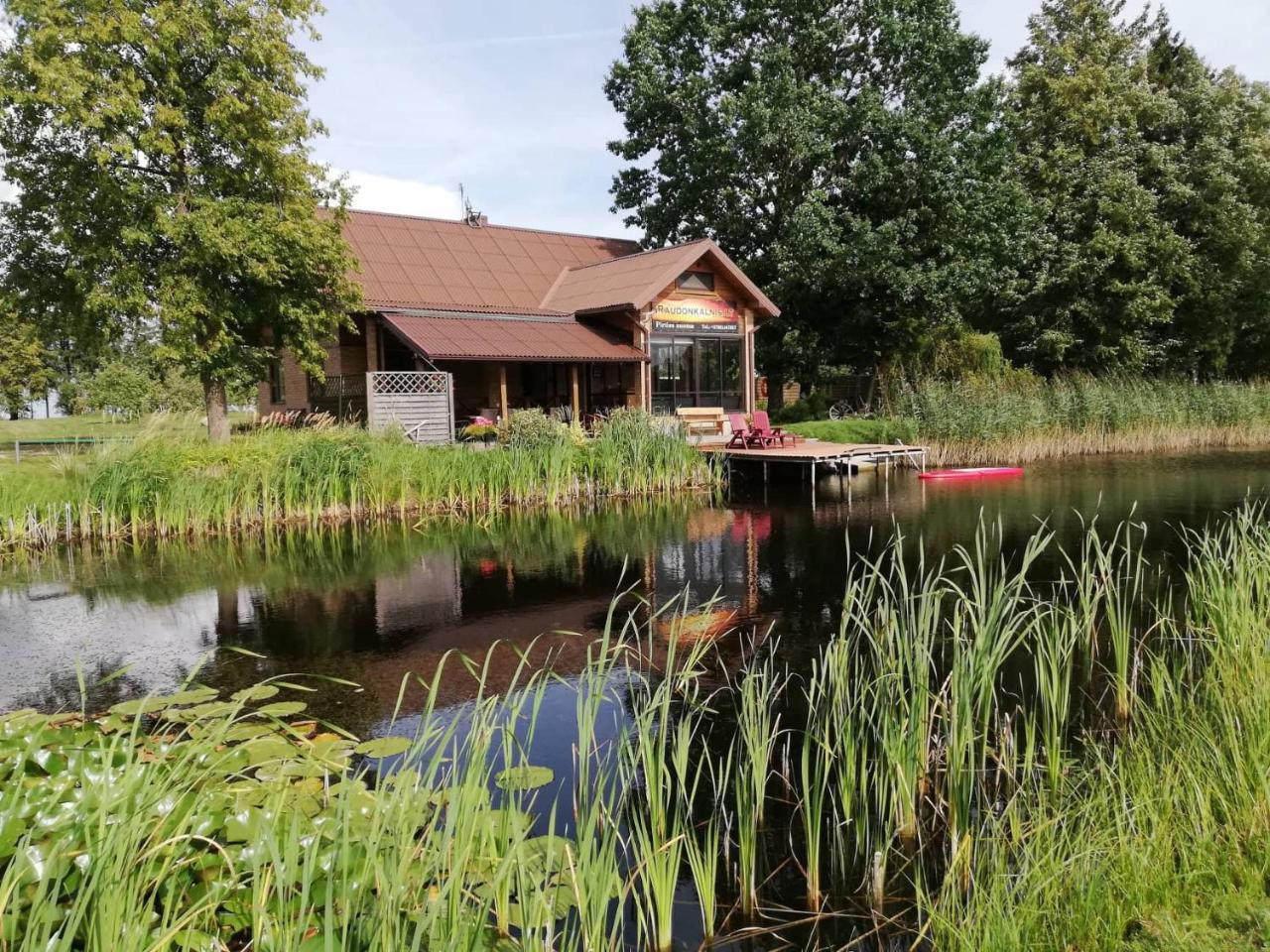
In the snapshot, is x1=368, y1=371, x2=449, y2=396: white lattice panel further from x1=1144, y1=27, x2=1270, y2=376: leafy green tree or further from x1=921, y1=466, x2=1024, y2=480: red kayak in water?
x1=1144, y1=27, x2=1270, y2=376: leafy green tree

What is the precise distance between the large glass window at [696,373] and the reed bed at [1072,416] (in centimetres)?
407

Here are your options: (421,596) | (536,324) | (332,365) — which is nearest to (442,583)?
(421,596)

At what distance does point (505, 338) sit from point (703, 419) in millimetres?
4800

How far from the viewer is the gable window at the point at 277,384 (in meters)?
24.2

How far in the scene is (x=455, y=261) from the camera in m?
23.6

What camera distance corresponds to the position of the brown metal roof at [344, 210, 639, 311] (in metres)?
21.7

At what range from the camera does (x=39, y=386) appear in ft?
135

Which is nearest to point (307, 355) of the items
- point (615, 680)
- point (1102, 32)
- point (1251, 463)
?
point (615, 680)

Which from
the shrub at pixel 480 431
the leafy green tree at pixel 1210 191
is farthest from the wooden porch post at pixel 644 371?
the leafy green tree at pixel 1210 191

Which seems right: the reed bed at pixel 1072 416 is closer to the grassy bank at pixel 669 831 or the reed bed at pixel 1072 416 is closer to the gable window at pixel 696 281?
the gable window at pixel 696 281

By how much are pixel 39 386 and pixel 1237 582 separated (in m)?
46.4

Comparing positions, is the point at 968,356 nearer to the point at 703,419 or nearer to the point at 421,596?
the point at 703,419

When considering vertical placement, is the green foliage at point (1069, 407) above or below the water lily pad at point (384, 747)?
above

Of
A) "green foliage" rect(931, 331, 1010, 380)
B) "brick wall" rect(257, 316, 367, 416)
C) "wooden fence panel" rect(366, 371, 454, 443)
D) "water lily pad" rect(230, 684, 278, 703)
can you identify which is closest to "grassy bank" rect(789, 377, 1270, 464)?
"green foliage" rect(931, 331, 1010, 380)
